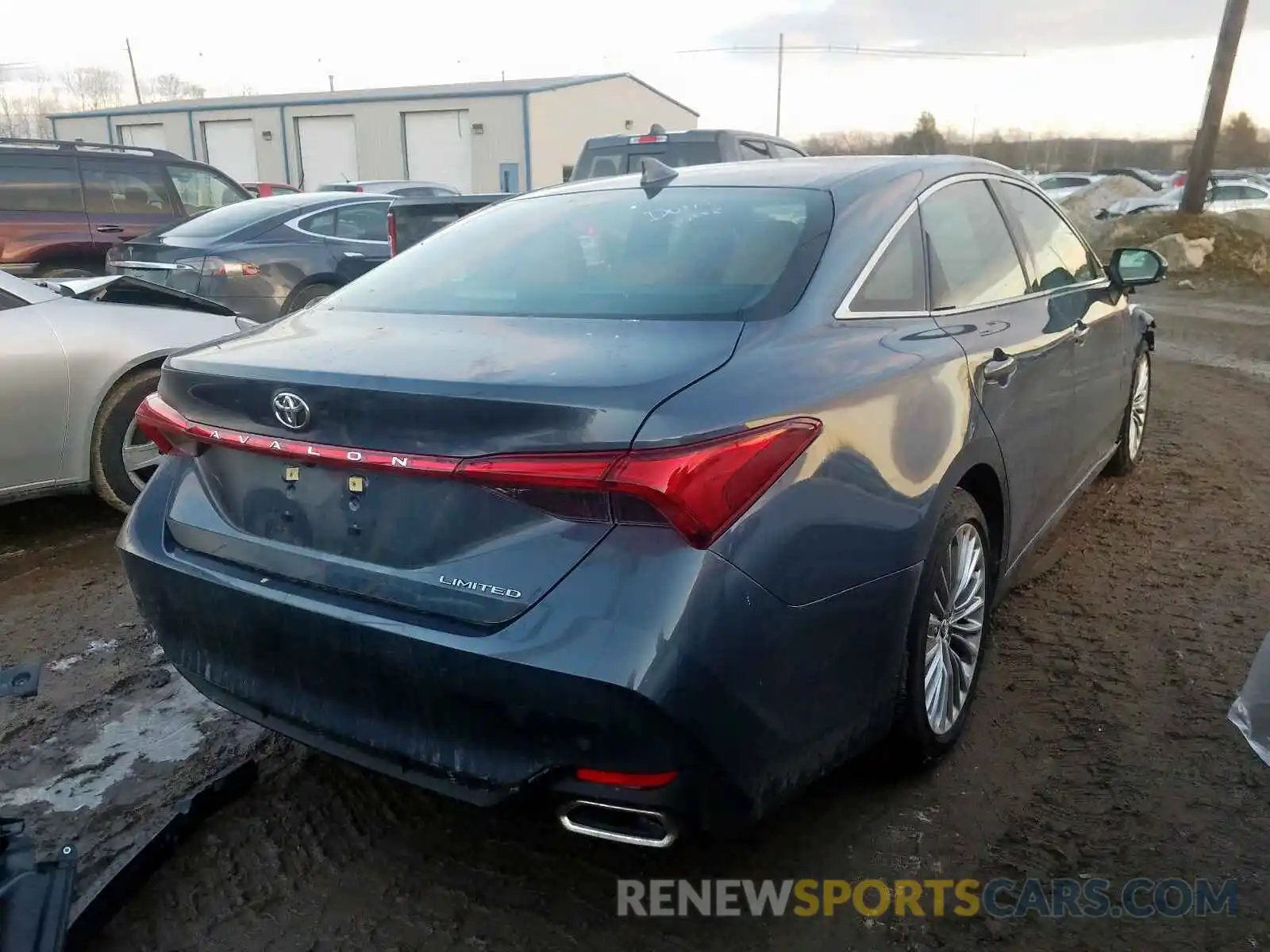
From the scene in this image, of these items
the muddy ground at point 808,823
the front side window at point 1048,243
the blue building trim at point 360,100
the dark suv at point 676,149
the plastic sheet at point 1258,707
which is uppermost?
the blue building trim at point 360,100

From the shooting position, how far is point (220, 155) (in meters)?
38.6

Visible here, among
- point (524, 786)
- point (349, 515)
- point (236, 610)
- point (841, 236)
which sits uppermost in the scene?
point (841, 236)

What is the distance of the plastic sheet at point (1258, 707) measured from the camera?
9.04 feet

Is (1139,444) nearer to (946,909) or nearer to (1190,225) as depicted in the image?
(946,909)

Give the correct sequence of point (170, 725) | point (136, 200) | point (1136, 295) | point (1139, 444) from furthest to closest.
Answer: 1. point (1136, 295)
2. point (136, 200)
3. point (1139, 444)
4. point (170, 725)

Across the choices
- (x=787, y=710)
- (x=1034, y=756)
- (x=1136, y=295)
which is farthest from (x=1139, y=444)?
(x=1136, y=295)

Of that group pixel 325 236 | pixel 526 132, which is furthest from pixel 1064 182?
pixel 325 236

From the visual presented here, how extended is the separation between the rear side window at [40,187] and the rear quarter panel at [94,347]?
635 cm

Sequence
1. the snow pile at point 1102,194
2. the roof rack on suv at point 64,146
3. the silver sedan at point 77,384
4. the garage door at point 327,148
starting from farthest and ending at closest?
the garage door at point 327,148, the snow pile at point 1102,194, the roof rack on suv at point 64,146, the silver sedan at point 77,384

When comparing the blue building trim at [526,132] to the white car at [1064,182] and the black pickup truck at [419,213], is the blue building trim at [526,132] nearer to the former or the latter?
the white car at [1064,182]

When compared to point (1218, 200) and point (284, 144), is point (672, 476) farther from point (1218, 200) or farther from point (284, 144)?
point (284, 144)

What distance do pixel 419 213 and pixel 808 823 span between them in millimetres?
5997

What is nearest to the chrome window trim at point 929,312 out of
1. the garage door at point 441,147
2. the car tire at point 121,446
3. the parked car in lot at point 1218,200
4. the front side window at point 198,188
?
the car tire at point 121,446

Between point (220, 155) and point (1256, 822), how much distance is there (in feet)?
139
